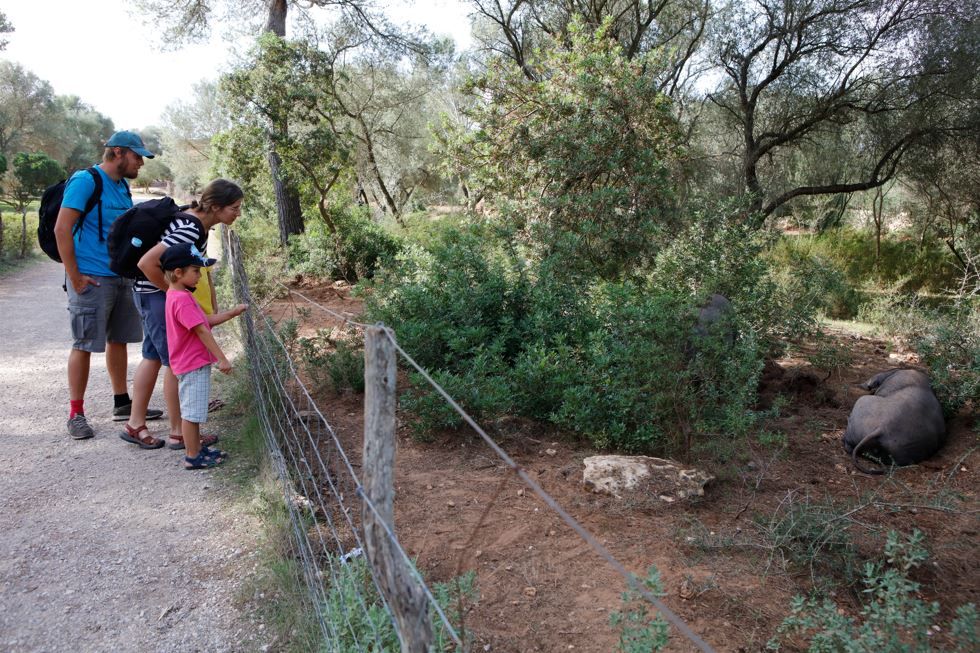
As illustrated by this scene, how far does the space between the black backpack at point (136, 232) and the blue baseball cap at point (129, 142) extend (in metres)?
0.43

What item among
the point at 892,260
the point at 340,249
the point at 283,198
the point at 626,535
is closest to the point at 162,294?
the point at 626,535

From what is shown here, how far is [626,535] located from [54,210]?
4.19 metres

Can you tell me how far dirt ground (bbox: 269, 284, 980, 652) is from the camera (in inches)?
110

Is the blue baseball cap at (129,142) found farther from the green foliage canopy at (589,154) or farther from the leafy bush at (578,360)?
the green foliage canopy at (589,154)

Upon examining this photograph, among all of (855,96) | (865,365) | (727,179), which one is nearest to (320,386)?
(865,365)

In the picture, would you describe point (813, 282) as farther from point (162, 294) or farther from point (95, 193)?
point (95, 193)

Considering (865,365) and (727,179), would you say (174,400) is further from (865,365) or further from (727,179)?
(727,179)

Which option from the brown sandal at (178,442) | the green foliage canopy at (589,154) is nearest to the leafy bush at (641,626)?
the brown sandal at (178,442)

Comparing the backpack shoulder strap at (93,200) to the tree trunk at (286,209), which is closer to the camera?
the backpack shoulder strap at (93,200)

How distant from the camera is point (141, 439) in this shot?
4488 millimetres

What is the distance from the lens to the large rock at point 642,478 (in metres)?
3.84

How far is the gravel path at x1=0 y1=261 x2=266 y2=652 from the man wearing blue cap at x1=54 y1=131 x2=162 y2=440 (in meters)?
0.53

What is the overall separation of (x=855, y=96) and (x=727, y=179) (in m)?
4.06

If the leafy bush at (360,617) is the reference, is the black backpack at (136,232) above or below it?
above
